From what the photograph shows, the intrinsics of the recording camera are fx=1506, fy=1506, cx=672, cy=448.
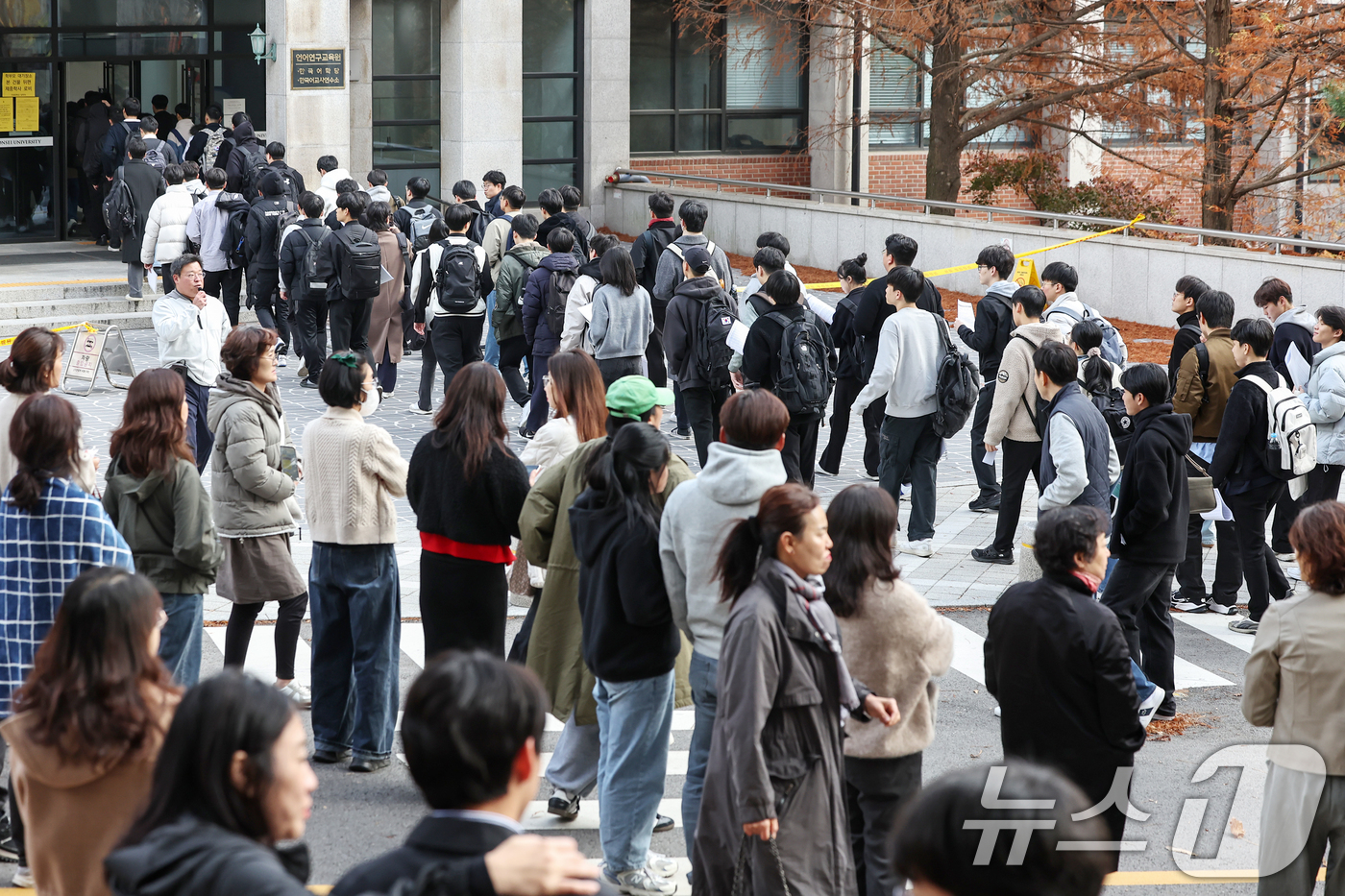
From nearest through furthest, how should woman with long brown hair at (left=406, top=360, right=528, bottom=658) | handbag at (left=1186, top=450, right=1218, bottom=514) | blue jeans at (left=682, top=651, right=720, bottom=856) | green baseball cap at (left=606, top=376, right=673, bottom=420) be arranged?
blue jeans at (left=682, top=651, right=720, bottom=856) → green baseball cap at (left=606, top=376, right=673, bottom=420) → woman with long brown hair at (left=406, top=360, right=528, bottom=658) → handbag at (left=1186, top=450, right=1218, bottom=514)

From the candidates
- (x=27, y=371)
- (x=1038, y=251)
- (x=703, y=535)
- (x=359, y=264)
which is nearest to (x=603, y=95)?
(x=1038, y=251)

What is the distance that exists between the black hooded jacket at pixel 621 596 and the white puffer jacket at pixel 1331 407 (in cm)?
561

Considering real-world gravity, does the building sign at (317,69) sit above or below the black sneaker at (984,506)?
above

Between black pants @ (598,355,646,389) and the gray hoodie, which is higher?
black pants @ (598,355,646,389)

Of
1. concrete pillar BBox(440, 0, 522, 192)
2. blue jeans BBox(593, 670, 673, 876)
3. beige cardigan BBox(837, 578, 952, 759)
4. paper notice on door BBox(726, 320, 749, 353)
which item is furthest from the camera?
concrete pillar BBox(440, 0, 522, 192)

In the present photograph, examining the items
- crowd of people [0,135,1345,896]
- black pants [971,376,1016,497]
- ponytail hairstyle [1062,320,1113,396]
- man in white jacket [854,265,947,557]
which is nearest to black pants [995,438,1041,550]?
crowd of people [0,135,1345,896]

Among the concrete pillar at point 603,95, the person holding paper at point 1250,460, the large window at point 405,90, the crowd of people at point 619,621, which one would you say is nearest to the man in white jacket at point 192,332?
the crowd of people at point 619,621

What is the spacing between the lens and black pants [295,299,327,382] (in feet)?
47.6

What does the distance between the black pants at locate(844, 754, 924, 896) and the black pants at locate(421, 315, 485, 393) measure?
8.84m

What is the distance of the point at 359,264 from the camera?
538 inches

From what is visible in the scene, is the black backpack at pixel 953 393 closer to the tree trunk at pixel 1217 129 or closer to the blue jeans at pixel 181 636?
the blue jeans at pixel 181 636

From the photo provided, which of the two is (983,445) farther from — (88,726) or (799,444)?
(88,726)

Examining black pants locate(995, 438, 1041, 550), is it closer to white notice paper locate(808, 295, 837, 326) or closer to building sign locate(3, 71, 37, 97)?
white notice paper locate(808, 295, 837, 326)

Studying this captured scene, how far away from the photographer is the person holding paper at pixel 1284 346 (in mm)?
10133
